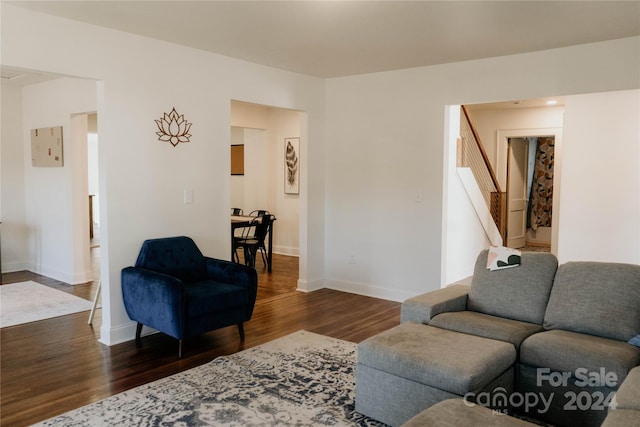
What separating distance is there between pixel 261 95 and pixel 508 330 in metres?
3.50

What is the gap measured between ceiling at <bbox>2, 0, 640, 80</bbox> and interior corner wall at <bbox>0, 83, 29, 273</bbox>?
385cm

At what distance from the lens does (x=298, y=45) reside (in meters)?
4.37

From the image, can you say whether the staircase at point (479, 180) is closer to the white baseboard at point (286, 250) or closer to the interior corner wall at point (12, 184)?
the white baseboard at point (286, 250)

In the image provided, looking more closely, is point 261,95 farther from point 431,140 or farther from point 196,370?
point 196,370

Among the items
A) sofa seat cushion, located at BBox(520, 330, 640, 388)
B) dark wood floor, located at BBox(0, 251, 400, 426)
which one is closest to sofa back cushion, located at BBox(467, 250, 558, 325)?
sofa seat cushion, located at BBox(520, 330, 640, 388)

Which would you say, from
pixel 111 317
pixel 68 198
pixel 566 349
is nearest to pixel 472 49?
pixel 566 349

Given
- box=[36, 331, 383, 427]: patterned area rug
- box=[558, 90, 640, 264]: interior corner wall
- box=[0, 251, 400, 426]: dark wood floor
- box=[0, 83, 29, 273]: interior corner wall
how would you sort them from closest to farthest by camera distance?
box=[36, 331, 383, 427]: patterned area rug → box=[0, 251, 400, 426]: dark wood floor → box=[558, 90, 640, 264]: interior corner wall → box=[0, 83, 29, 273]: interior corner wall

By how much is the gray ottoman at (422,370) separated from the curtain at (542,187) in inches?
312

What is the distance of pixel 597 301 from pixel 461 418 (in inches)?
61.0

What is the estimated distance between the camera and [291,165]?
8500 millimetres

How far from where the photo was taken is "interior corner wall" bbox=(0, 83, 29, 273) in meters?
6.67

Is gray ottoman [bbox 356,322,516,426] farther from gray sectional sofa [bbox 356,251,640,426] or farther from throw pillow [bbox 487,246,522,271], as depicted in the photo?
throw pillow [bbox 487,246,522,271]

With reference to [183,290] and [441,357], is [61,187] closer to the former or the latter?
[183,290]

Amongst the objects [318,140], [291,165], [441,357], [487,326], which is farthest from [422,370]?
[291,165]
